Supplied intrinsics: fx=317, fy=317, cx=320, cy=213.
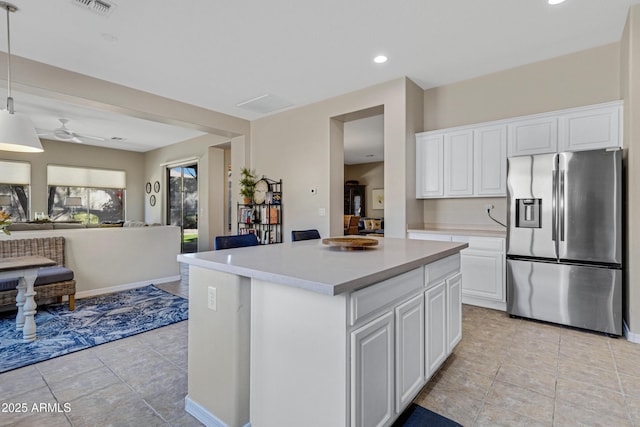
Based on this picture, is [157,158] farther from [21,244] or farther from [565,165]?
[565,165]

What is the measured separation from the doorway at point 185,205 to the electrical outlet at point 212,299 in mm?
6572

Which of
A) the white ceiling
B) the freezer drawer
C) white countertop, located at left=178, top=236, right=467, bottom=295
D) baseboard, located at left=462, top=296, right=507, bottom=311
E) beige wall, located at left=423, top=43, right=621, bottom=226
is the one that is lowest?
baseboard, located at left=462, top=296, right=507, bottom=311

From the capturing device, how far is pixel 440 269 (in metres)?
2.13

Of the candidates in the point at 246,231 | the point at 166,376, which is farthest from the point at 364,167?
the point at 166,376

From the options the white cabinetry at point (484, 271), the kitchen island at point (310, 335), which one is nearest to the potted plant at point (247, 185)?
the white cabinetry at point (484, 271)

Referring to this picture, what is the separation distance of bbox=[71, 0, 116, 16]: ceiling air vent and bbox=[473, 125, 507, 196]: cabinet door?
3.96m

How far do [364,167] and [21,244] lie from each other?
9.18 meters

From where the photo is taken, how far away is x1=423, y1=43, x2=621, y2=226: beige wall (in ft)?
11.2

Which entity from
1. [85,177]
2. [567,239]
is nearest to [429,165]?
[567,239]

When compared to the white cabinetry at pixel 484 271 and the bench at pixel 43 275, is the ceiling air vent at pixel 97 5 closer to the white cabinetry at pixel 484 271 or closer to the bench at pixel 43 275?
the bench at pixel 43 275

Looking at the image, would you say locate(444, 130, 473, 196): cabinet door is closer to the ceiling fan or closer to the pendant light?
the pendant light

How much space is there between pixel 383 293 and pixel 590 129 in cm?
329

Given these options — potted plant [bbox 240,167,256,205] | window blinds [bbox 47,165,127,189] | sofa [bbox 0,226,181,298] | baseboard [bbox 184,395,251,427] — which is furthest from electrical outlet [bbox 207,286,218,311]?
window blinds [bbox 47,165,127,189]

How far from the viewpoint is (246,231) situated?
572cm
